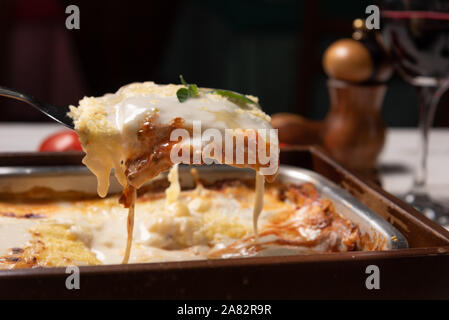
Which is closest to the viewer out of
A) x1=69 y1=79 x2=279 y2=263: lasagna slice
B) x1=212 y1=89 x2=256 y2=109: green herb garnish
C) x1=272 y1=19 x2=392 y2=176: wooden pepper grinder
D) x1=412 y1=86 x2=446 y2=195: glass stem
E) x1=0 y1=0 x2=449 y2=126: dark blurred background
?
x1=69 y1=79 x2=279 y2=263: lasagna slice

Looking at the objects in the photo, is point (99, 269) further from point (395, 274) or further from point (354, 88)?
point (354, 88)

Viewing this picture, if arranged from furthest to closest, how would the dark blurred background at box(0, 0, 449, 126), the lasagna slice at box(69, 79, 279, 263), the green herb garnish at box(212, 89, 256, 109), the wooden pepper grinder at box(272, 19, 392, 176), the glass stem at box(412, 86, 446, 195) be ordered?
the dark blurred background at box(0, 0, 449, 126) < the wooden pepper grinder at box(272, 19, 392, 176) < the glass stem at box(412, 86, 446, 195) < the green herb garnish at box(212, 89, 256, 109) < the lasagna slice at box(69, 79, 279, 263)

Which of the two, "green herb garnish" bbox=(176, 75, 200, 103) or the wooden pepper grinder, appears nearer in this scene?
"green herb garnish" bbox=(176, 75, 200, 103)

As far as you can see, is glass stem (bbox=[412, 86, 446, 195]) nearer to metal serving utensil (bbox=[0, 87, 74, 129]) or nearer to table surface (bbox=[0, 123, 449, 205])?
table surface (bbox=[0, 123, 449, 205])

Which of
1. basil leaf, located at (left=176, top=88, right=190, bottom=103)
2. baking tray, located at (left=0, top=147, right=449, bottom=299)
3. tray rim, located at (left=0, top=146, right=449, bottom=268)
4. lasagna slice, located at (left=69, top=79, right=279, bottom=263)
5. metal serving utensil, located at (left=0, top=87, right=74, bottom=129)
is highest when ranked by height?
basil leaf, located at (left=176, top=88, right=190, bottom=103)

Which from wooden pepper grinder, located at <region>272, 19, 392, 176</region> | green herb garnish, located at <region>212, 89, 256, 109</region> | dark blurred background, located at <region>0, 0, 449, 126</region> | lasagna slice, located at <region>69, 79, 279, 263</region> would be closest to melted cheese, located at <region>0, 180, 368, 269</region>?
lasagna slice, located at <region>69, 79, 279, 263</region>
